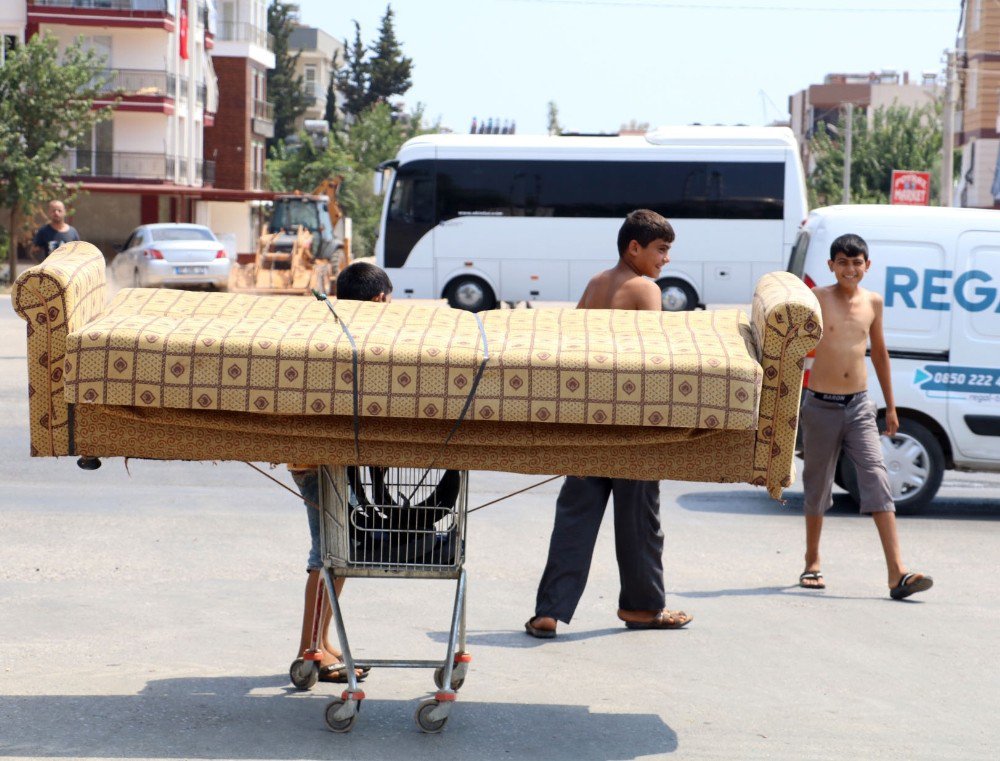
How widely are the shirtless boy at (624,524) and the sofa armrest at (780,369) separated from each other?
1751 millimetres

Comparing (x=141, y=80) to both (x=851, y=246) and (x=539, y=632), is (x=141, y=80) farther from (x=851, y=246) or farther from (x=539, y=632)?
(x=539, y=632)

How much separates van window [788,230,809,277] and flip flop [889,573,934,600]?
11.4 ft

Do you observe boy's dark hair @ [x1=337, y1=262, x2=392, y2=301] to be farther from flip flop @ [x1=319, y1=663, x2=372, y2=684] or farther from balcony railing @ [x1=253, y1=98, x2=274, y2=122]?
balcony railing @ [x1=253, y1=98, x2=274, y2=122]

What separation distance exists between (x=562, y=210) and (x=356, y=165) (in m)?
46.6

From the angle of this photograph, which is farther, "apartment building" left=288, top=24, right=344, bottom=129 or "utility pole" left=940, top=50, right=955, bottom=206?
"apartment building" left=288, top=24, right=344, bottom=129

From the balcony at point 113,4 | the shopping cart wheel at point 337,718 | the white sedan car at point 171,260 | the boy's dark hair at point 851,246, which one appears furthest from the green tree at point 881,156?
the shopping cart wheel at point 337,718

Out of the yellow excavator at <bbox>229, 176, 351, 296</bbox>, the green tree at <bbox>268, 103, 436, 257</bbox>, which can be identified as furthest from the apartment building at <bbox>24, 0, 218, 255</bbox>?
the yellow excavator at <bbox>229, 176, 351, 296</bbox>

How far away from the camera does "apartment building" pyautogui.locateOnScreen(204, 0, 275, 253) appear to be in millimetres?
73062

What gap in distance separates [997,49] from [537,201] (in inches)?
1249

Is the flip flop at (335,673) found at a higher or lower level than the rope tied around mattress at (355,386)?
lower

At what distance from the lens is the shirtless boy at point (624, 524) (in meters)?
6.97

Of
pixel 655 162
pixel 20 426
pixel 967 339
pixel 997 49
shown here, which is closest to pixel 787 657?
pixel 967 339

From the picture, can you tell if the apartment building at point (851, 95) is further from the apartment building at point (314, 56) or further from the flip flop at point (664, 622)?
A: the flip flop at point (664, 622)

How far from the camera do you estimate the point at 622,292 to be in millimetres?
6922
